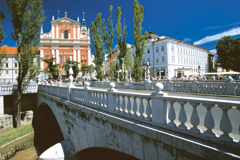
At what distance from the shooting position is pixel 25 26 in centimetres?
1503

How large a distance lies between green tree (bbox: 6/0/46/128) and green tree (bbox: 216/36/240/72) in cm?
5077

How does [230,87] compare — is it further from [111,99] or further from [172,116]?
[111,99]

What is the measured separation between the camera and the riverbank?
12226mm

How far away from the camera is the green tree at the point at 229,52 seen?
1668 inches

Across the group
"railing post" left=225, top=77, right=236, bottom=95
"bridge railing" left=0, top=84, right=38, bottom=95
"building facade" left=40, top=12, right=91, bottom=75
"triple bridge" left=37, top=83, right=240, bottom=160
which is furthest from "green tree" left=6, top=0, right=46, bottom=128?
"building facade" left=40, top=12, right=91, bottom=75

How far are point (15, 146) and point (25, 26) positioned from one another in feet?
39.8

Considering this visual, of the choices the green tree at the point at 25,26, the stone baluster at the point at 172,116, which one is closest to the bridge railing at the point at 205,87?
the stone baluster at the point at 172,116

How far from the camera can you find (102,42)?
27.7 meters

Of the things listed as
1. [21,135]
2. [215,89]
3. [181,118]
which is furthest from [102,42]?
[181,118]

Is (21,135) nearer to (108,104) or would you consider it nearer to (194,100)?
(108,104)

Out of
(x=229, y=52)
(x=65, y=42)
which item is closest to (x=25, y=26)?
(x=65, y=42)

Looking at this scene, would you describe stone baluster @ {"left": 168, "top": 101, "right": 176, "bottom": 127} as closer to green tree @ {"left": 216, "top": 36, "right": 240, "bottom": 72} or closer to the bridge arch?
the bridge arch

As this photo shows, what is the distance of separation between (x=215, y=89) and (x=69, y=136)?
10647 mm

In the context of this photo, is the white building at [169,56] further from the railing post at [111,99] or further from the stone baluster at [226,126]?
the stone baluster at [226,126]
